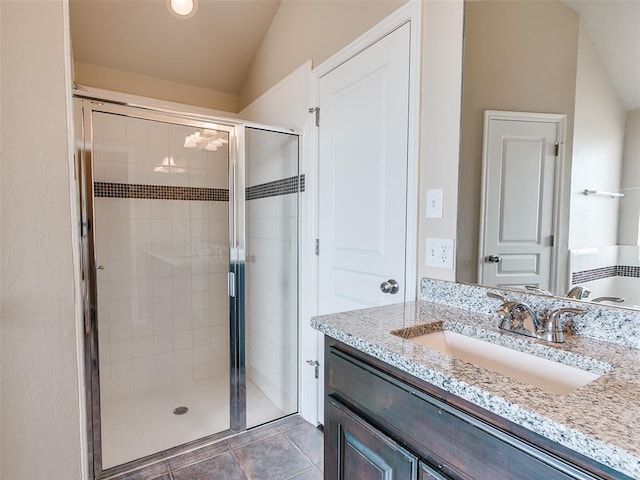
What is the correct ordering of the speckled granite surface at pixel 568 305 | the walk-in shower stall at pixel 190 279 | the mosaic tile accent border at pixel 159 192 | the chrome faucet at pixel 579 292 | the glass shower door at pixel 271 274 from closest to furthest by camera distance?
the speckled granite surface at pixel 568 305 → the chrome faucet at pixel 579 292 → the walk-in shower stall at pixel 190 279 → the glass shower door at pixel 271 274 → the mosaic tile accent border at pixel 159 192

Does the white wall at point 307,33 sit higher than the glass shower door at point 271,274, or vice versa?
the white wall at point 307,33

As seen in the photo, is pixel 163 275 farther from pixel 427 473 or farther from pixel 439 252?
pixel 427 473

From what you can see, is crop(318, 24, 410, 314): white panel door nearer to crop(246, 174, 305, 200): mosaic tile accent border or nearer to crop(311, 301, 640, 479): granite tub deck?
crop(246, 174, 305, 200): mosaic tile accent border

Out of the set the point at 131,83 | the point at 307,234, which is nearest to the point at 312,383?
the point at 307,234

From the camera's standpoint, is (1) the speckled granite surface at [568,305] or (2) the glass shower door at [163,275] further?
(2) the glass shower door at [163,275]

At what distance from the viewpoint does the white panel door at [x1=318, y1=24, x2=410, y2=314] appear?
1494mm

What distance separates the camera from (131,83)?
2.59 metres

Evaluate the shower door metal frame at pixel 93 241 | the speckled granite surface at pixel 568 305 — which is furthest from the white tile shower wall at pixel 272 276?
the speckled granite surface at pixel 568 305

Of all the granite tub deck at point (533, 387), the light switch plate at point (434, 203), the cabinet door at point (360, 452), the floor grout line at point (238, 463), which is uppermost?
the light switch plate at point (434, 203)

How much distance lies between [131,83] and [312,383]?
2534 mm

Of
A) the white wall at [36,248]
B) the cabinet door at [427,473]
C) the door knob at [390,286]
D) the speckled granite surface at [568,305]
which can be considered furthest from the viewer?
the door knob at [390,286]

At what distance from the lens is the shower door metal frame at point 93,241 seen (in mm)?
1641

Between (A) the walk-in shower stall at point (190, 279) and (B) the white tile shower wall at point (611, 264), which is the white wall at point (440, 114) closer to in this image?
(B) the white tile shower wall at point (611, 264)

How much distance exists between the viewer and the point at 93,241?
1.69 meters
